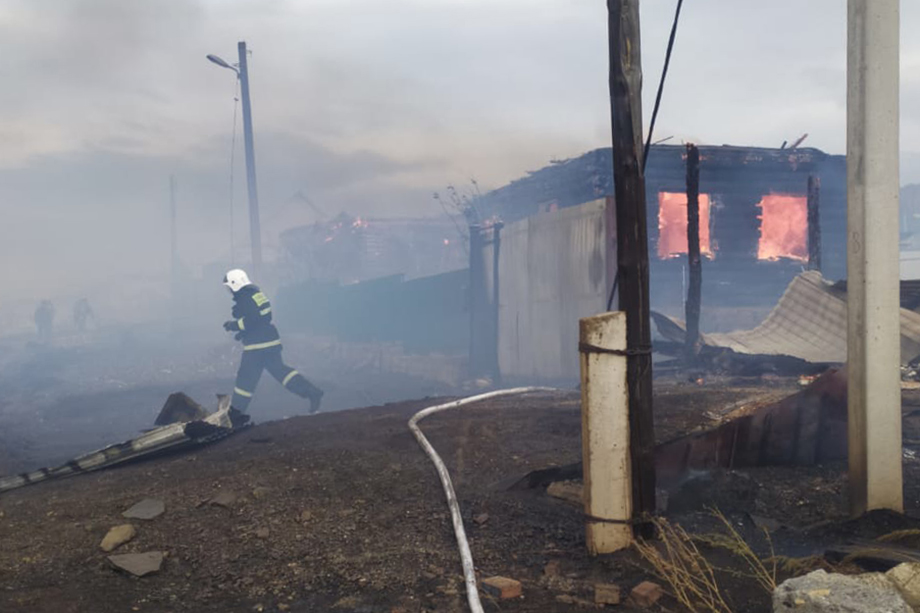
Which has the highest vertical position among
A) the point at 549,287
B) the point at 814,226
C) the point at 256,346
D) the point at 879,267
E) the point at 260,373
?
the point at 814,226

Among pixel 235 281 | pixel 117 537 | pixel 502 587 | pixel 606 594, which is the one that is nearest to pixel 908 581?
pixel 606 594

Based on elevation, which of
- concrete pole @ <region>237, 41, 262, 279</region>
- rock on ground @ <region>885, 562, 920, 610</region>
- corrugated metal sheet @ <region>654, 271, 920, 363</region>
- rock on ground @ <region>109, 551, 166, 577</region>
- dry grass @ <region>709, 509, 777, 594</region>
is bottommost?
rock on ground @ <region>109, 551, 166, 577</region>

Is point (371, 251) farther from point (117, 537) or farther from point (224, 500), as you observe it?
point (117, 537)

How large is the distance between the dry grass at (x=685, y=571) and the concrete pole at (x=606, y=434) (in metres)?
0.18

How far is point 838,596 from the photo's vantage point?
2234 mm

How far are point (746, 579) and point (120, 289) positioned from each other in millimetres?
50359

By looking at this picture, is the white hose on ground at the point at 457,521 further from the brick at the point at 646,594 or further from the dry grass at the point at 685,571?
the dry grass at the point at 685,571

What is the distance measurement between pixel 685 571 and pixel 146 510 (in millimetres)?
3268

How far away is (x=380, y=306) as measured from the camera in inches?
695

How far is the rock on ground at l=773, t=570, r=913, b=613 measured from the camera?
2178 mm

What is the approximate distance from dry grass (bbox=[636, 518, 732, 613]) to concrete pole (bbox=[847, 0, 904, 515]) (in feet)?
3.55

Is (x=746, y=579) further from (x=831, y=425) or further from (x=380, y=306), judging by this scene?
(x=380, y=306)

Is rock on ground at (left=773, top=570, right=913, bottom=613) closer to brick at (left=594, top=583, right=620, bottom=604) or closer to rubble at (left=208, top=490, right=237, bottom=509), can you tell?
brick at (left=594, top=583, right=620, bottom=604)

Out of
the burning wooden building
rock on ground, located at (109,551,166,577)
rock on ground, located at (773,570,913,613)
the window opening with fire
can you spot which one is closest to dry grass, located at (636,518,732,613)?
rock on ground, located at (773,570,913,613)
